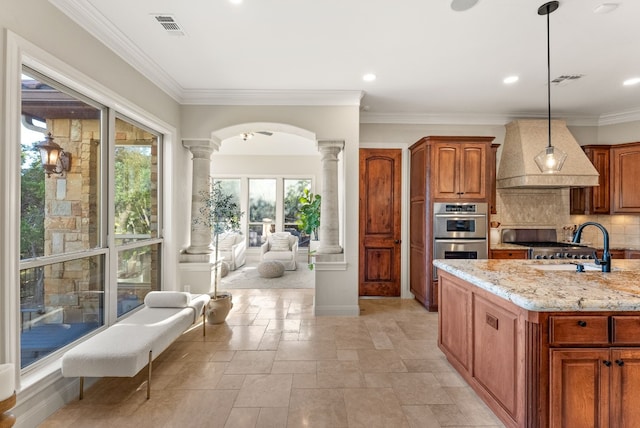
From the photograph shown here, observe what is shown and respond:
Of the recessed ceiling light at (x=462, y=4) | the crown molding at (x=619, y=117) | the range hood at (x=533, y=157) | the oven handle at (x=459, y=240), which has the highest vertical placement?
the recessed ceiling light at (x=462, y=4)

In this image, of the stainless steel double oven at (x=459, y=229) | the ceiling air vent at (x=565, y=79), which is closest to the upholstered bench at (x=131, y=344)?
the stainless steel double oven at (x=459, y=229)

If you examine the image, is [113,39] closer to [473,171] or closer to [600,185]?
[473,171]

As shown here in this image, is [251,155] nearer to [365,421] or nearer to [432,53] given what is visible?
[432,53]

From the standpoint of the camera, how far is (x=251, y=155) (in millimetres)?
8789

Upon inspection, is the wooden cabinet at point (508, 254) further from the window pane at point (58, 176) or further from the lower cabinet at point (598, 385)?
the window pane at point (58, 176)

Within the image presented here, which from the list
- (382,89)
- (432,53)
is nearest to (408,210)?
(382,89)

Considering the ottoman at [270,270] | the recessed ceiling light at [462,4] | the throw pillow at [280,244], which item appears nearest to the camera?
the recessed ceiling light at [462,4]

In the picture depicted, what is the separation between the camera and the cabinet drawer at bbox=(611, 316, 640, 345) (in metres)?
1.66

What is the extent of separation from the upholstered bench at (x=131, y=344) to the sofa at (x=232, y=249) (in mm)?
3822

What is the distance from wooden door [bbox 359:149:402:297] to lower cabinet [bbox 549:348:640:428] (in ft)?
10.9

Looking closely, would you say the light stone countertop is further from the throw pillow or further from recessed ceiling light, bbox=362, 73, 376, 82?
the throw pillow

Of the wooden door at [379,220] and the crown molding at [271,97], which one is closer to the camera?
the crown molding at [271,97]

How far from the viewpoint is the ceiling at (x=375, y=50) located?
2447 mm

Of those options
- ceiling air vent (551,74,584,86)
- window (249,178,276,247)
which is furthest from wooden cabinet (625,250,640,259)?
window (249,178,276,247)
